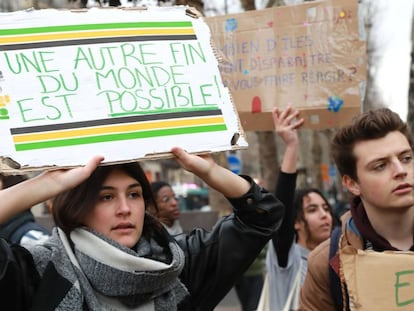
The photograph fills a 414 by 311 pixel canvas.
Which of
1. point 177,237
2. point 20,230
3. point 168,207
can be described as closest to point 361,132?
point 177,237

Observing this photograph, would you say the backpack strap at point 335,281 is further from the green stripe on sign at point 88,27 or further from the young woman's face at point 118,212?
the green stripe on sign at point 88,27

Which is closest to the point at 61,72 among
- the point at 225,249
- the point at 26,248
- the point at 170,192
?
the point at 26,248

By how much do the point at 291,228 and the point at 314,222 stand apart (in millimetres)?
725

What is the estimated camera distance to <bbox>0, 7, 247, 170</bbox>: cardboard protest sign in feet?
6.42

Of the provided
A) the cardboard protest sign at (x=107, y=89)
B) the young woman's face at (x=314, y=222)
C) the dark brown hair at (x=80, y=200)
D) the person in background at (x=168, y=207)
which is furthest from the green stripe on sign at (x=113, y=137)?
the person in background at (x=168, y=207)

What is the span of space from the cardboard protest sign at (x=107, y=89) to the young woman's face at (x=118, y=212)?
0.67 ft

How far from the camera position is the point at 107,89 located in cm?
207

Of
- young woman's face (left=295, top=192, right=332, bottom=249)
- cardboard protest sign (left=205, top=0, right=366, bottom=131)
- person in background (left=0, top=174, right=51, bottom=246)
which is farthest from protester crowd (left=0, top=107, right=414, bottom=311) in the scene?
young woman's face (left=295, top=192, right=332, bottom=249)

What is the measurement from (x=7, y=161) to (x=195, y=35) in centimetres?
87

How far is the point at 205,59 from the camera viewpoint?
2.26m

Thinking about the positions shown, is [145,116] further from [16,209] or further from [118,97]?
[16,209]

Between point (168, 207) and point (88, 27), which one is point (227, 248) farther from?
point (168, 207)

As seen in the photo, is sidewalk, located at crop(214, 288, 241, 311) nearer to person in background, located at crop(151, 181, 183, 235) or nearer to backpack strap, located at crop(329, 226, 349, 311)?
person in background, located at crop(151, 181, 183, 235)

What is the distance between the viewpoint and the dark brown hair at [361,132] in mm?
2426
